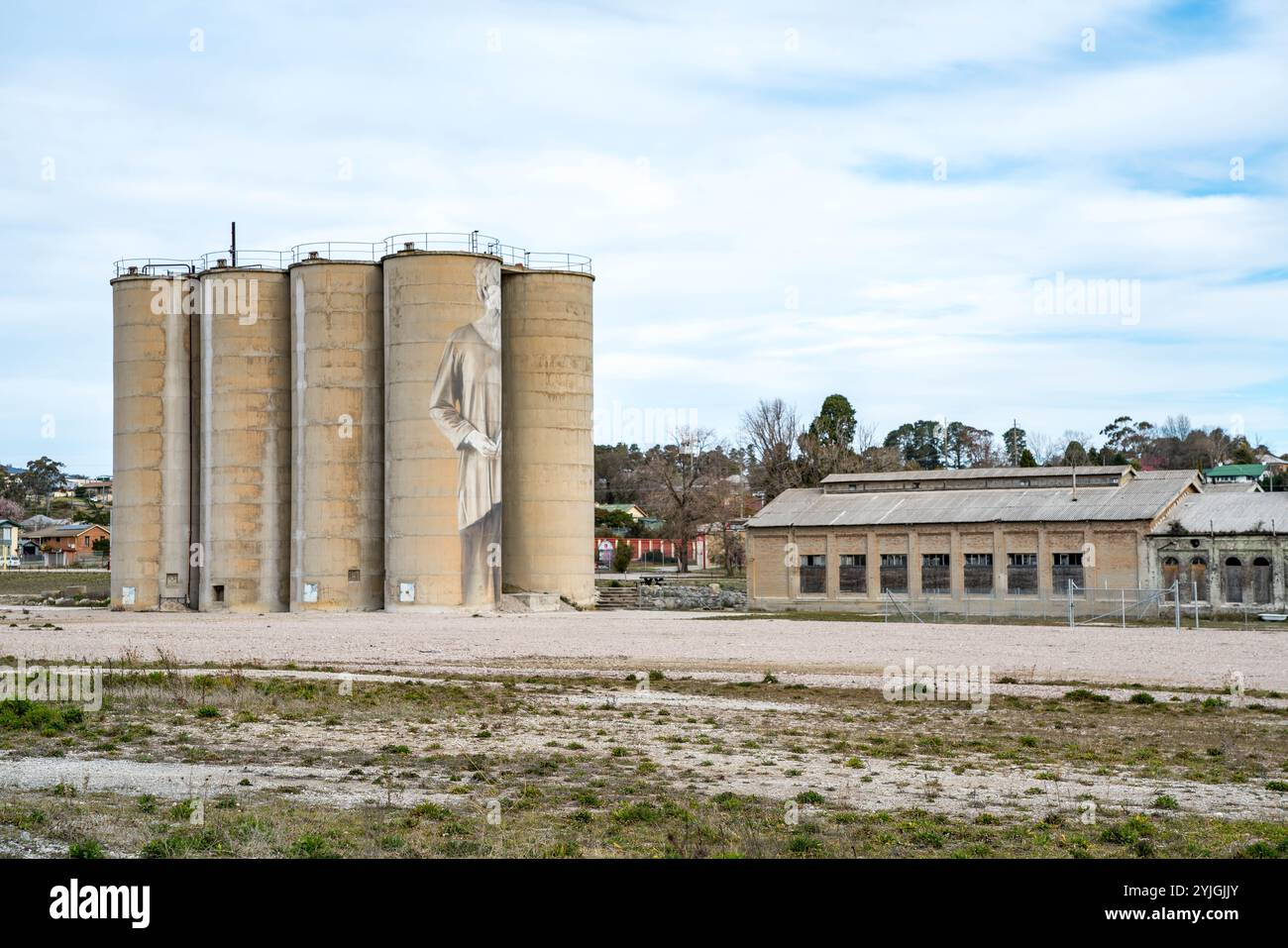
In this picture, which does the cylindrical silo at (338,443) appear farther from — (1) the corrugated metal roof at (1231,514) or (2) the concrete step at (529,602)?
(1) the corrugated metal roof at (1231,514)

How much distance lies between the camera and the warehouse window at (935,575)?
2569 inches

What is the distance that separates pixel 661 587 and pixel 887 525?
53.3ft

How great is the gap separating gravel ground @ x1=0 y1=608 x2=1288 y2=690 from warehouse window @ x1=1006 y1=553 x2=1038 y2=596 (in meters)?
8.43

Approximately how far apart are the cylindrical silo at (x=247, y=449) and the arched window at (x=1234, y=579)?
4387 centimetres

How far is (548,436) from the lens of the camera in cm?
7062

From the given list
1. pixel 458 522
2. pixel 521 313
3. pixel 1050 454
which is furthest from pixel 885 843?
pixel 1050 454

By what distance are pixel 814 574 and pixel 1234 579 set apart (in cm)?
1957

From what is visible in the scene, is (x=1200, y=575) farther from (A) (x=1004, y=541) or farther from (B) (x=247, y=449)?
(B) (x=247, y=449)

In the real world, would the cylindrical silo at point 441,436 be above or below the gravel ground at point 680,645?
above

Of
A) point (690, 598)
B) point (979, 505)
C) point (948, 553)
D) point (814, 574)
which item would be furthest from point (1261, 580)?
point (690, 598)

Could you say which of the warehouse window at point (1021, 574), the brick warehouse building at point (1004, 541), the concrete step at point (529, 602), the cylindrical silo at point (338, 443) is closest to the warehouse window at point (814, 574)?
the brick warehouse building at point (1004, 541)

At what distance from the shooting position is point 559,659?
39938mm

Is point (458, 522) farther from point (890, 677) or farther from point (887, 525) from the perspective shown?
Result: point (890, 677)

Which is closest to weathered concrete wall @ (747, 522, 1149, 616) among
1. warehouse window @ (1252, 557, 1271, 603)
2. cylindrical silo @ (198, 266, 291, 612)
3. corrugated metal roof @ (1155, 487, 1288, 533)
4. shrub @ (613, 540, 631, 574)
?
corrugated metal roof @ (1155, 487, 1288, 533)
